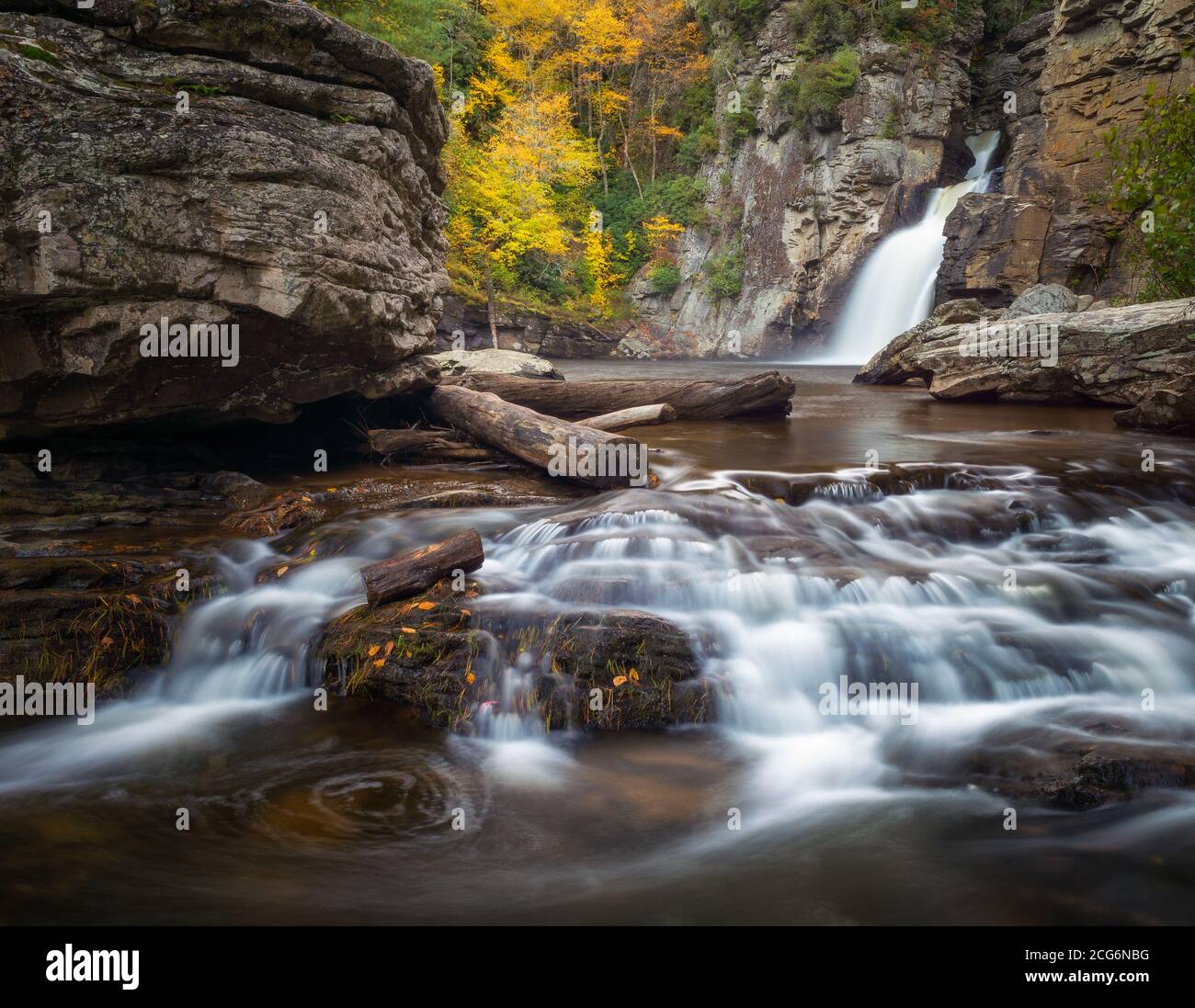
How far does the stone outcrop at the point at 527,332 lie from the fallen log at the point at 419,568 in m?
20.4

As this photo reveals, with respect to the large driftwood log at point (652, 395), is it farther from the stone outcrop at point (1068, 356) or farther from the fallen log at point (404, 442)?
the stone outcrop at point (1068, 356)

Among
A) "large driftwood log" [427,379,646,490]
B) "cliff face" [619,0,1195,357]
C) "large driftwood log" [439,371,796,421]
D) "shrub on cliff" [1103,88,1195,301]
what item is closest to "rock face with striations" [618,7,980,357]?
"cliff face" [619,0,1195,357]

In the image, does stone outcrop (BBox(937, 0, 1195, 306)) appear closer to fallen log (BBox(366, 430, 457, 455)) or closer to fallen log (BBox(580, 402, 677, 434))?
fallen log (BBox(580, 402, 677, 434))

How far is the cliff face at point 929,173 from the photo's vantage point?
62.5ft

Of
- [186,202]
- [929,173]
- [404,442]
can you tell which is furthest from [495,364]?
[929,173]

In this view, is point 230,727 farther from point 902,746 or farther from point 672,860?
point 902,746

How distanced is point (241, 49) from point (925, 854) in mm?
7567

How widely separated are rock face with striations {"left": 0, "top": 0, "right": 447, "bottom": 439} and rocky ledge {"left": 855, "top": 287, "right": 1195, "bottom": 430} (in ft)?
32.8

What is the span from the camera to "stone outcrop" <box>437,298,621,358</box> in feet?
88.0

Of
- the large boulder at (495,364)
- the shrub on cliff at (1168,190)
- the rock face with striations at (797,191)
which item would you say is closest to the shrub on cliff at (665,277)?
the rock face with striations at (797,191)

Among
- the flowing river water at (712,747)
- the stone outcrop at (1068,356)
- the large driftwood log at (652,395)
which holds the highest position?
the stone outcrop at (1068,356)

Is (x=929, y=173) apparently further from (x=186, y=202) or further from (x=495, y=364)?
(x=186, y=202)

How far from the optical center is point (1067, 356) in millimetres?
12555
